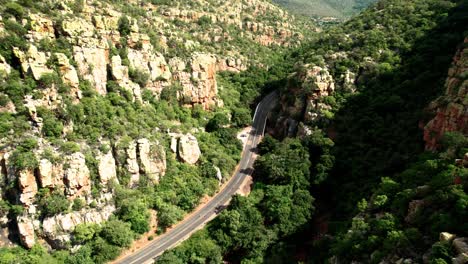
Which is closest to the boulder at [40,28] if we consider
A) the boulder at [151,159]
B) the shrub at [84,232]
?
the boulder at [151,159]

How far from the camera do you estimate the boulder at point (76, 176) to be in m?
60.0

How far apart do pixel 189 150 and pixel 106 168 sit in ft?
68.5

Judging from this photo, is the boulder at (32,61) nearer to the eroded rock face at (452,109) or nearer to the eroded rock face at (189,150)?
the eroded rock face at (189,150)

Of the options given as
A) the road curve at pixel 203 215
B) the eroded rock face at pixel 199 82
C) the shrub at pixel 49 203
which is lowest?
the road curve at pixel 203 215

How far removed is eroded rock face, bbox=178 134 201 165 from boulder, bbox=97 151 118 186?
55.6 feet

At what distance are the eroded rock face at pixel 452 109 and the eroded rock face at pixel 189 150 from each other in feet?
163

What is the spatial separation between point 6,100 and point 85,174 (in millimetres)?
19484

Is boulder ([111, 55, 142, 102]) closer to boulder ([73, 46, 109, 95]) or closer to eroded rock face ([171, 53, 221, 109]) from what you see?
boulder ([73, 46, 109, 95])

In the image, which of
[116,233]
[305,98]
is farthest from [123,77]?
[305,98]

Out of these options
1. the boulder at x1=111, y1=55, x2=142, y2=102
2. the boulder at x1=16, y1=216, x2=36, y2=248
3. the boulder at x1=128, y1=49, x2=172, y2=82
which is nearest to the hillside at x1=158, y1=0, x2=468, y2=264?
the boulder at x1=16, y1=216, x2=36, y2=248

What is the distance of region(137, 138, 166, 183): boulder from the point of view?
234 ft

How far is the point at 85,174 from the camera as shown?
62094mm

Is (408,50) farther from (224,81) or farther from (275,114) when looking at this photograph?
(224,81)

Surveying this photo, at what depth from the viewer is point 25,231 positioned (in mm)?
55188
